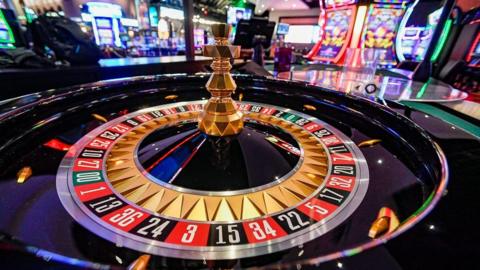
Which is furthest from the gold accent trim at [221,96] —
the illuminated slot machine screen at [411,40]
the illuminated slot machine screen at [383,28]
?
the illuminated slot machine screen at [411,40]

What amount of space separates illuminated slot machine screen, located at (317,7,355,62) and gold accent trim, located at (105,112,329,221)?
9.95 meters

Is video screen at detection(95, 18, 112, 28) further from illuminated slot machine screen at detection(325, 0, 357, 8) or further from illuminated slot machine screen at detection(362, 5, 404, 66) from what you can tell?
illuminated slot machine screen at detection(362, 5, 404, 66)

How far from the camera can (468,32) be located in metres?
5.76

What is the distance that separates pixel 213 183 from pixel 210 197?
73 millimetres

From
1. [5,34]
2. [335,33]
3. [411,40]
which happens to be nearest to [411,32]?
[411,40]

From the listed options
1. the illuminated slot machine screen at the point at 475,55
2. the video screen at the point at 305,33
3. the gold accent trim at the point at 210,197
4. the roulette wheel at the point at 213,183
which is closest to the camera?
the roulette wheel at the point at 213,183

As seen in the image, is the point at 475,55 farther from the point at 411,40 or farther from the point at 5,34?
the point at 5,34

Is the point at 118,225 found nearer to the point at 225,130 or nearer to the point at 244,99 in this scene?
the point at 225,130

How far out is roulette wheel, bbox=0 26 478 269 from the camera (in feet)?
1.80

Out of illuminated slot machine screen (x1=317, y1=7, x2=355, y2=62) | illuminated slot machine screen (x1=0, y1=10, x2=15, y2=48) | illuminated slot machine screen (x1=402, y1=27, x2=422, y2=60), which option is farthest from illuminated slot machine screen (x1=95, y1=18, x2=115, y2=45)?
illuminated slot machine screen (x1=402, y1=27, x2=422, y2=60)

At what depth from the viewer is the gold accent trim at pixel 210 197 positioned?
708 millimetres

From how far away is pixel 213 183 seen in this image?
0.82 m

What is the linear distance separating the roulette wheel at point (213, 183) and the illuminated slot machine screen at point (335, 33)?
953 centimetres

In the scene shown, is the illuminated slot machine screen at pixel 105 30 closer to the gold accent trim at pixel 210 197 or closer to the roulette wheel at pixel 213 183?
the roulette wheel at pixel 213 183
